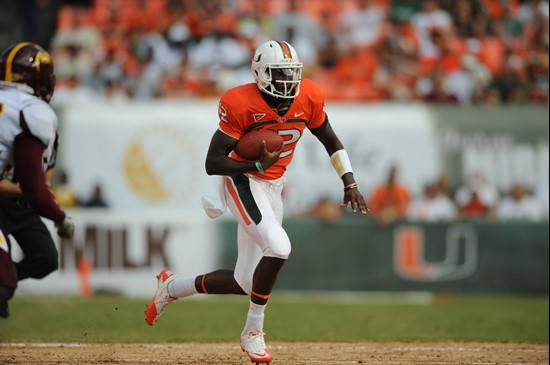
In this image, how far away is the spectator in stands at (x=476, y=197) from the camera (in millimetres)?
14578

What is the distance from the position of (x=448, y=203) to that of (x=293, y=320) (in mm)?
4399

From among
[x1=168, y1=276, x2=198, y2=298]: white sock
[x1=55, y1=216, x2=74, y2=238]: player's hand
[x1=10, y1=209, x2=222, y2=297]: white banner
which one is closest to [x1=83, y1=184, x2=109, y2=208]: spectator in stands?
[x1=10, y1=209, x2=222, y2=297]: white banner

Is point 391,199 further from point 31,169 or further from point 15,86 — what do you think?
point 31,169

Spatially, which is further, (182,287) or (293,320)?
(293,320)

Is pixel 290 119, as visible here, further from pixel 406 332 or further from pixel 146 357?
pixel 406 332

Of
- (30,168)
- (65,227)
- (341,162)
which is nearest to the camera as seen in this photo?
(30,168)

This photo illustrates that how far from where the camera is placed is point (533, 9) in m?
17.2

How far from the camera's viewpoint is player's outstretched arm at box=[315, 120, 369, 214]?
719 centimetres

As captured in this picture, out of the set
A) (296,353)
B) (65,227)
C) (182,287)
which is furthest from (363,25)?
(65,227)

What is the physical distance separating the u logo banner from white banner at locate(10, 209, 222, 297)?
2.55 meters

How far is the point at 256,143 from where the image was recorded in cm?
692

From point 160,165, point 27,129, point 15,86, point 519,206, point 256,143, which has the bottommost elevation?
point 519,206

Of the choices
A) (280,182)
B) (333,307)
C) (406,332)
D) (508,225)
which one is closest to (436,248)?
(508,225)

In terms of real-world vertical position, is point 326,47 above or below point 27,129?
above
